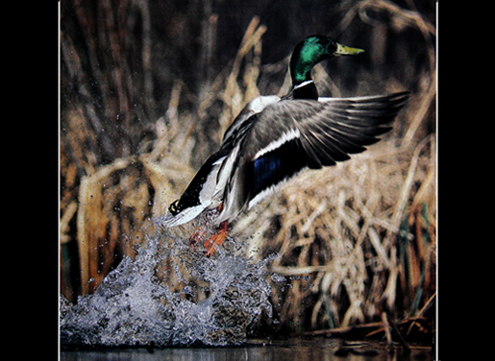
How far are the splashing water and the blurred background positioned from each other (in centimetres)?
7

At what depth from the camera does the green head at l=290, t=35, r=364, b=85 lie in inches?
92.7

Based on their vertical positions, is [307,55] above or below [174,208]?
above

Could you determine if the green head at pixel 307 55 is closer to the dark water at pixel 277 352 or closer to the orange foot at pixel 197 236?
the orange foot at pixel 197 236

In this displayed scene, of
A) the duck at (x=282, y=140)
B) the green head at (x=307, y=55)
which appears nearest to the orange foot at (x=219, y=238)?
the duck at (x=282, y=140)

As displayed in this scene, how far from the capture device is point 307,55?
235 cm

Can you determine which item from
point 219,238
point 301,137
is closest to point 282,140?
point 301,137

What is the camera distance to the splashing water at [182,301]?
2.34 meters

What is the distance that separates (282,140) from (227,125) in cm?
27

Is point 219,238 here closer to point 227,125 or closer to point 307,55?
point 227,125

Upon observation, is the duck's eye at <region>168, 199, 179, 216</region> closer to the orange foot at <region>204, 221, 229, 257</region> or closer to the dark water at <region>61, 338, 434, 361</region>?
the orange foot at <region>204, 221, 229, 257</region>

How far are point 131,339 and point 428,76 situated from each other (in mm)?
1767

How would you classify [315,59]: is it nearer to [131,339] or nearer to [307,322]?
[307,322]

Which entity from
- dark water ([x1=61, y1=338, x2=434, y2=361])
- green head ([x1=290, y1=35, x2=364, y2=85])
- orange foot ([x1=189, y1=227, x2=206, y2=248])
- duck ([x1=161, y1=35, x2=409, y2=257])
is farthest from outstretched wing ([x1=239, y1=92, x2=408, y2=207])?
dark water ([x1=61, y1=338, x2=434, y2=361])

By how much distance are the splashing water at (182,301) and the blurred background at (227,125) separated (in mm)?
69
